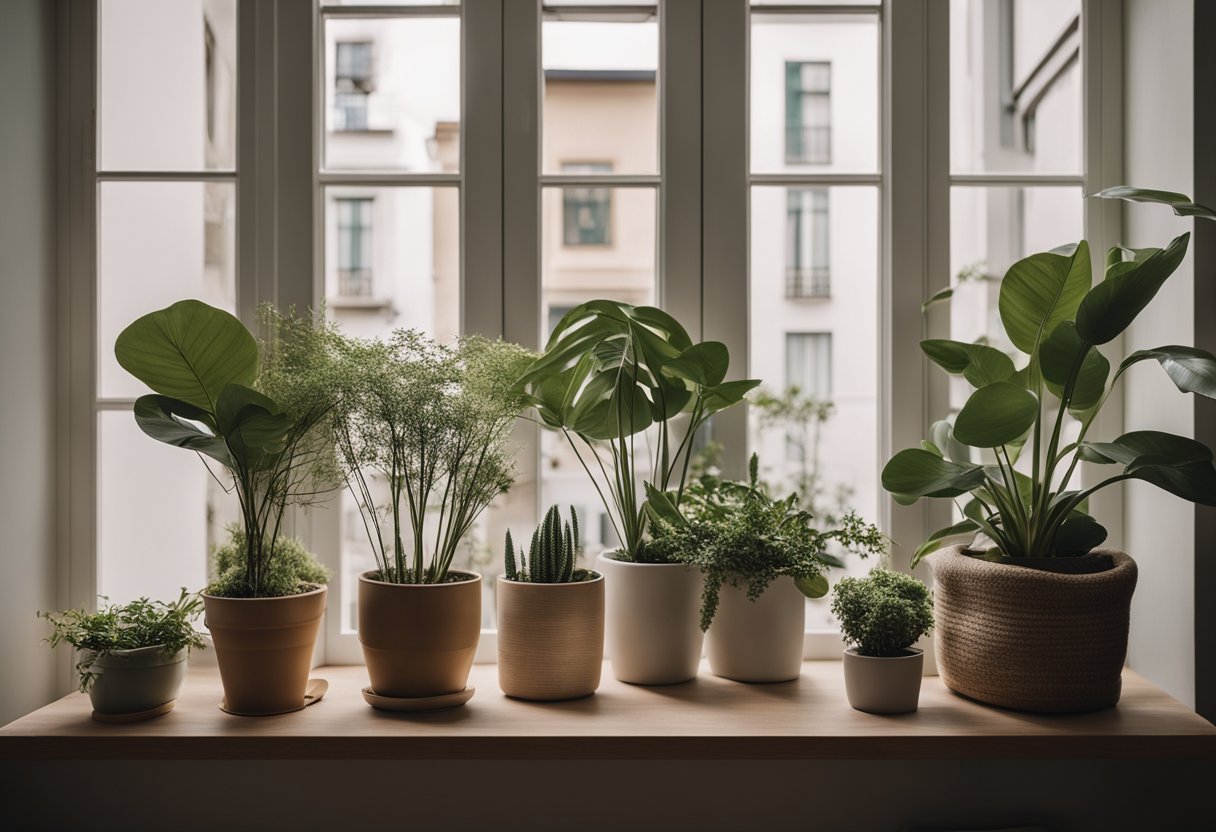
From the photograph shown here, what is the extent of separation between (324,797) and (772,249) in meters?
1.33

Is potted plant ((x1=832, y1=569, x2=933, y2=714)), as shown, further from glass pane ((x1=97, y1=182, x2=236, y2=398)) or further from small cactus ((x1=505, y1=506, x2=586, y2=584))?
glass pane ((x1=97, y1=182, x2=236, y2=398))

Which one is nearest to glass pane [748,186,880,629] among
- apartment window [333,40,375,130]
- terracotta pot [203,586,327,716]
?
apartment window [333,40,375,130]

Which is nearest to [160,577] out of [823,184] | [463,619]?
[463,619]

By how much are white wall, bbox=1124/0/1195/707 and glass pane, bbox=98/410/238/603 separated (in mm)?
1743

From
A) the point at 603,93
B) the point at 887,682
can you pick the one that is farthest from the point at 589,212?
the point at 887,682

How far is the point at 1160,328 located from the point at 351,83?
1597mm

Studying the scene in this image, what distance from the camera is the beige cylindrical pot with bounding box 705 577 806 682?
145cm

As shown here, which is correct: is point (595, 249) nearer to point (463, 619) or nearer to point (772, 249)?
point (772, 249)

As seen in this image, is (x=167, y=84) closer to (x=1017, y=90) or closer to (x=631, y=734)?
(x=631, y=734)

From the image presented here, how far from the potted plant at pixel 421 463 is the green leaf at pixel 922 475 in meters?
0.63

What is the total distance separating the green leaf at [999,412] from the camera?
122 centimetres

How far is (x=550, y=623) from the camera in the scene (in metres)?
1.37

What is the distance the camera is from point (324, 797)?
147 centimetres

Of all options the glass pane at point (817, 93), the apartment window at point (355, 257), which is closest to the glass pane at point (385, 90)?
the apartment window at point (355, 257)
